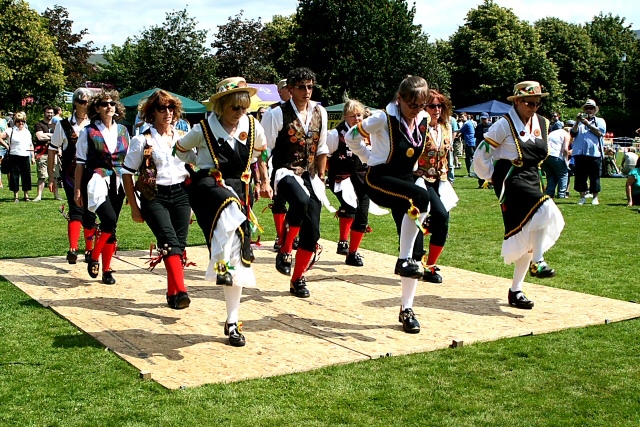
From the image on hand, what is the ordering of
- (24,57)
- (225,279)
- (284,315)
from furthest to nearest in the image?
(24,57) < (284,315) < (225,279)

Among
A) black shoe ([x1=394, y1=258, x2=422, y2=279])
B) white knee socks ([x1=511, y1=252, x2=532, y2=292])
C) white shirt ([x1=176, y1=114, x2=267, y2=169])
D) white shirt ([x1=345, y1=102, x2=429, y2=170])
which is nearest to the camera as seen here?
white shirt ([x1=176, y1=114, x2=267, y2=169])

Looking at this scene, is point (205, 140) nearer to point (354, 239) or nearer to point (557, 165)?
point (354, 239)

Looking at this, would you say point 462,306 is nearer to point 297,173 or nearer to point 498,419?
point 297,173

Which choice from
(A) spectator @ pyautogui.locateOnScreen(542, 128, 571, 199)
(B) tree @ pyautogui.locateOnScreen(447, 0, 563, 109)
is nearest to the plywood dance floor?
(A) spectator @ pyautogui.locateOnScreen(542, 128, 571, 199)

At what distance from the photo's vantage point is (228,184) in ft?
20.2

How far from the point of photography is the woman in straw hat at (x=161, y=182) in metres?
6.84

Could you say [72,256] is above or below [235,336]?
above

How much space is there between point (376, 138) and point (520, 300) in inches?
77.5

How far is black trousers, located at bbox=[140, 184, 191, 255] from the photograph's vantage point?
22.6 ft

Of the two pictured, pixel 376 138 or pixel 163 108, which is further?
pixel 163 108

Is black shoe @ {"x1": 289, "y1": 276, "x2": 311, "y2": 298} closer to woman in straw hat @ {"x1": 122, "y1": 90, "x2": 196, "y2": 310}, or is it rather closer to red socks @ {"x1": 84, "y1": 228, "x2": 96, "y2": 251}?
woman in straw hat @ {"x1": 122, "y1": 90, "x2": 196, "y2": 310}

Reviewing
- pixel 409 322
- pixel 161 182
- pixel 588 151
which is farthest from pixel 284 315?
pixel 588 151

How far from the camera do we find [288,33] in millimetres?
62531

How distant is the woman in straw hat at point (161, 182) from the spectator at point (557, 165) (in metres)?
11.8
